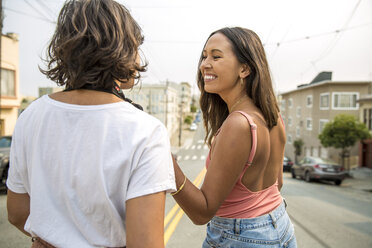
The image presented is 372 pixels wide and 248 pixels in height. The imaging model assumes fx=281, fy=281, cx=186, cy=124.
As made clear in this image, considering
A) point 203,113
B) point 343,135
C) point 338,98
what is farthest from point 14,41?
point 338,98

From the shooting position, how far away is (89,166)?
1058 mm

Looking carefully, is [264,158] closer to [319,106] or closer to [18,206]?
[18,206]

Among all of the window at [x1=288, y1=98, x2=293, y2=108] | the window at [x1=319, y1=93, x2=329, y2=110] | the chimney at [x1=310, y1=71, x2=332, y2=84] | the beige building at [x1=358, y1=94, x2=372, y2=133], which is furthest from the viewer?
the window at [x1=288, y1=98, x2=293, y2=108]

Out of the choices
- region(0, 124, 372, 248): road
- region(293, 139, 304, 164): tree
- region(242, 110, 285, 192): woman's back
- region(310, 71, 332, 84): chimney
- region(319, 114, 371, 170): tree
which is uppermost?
region(310, 71, 332, 84): chimney

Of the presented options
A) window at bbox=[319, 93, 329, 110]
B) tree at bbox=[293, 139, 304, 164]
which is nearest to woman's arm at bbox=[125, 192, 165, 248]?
window at bbox=[319, 93, 329, 110]

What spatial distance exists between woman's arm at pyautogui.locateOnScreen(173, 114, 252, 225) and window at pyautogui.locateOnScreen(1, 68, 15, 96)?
760 inches

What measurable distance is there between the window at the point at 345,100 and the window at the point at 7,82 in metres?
26.8

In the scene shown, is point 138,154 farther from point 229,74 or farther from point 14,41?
point 14,41

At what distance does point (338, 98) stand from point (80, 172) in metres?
30.1

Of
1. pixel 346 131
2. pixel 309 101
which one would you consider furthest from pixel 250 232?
pixel 309 101

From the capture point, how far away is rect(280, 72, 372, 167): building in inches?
1048

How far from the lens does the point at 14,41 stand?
17625mm

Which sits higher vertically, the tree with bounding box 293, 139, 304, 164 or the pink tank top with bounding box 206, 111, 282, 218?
the pink tank top with bounding box 206, 111, 282, 218

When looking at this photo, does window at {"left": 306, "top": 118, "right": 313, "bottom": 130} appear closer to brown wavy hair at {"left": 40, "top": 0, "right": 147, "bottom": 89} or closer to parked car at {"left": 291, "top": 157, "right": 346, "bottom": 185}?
parked car at {"left": 291, "top": 157, "right": 346, "bottom": 185}
